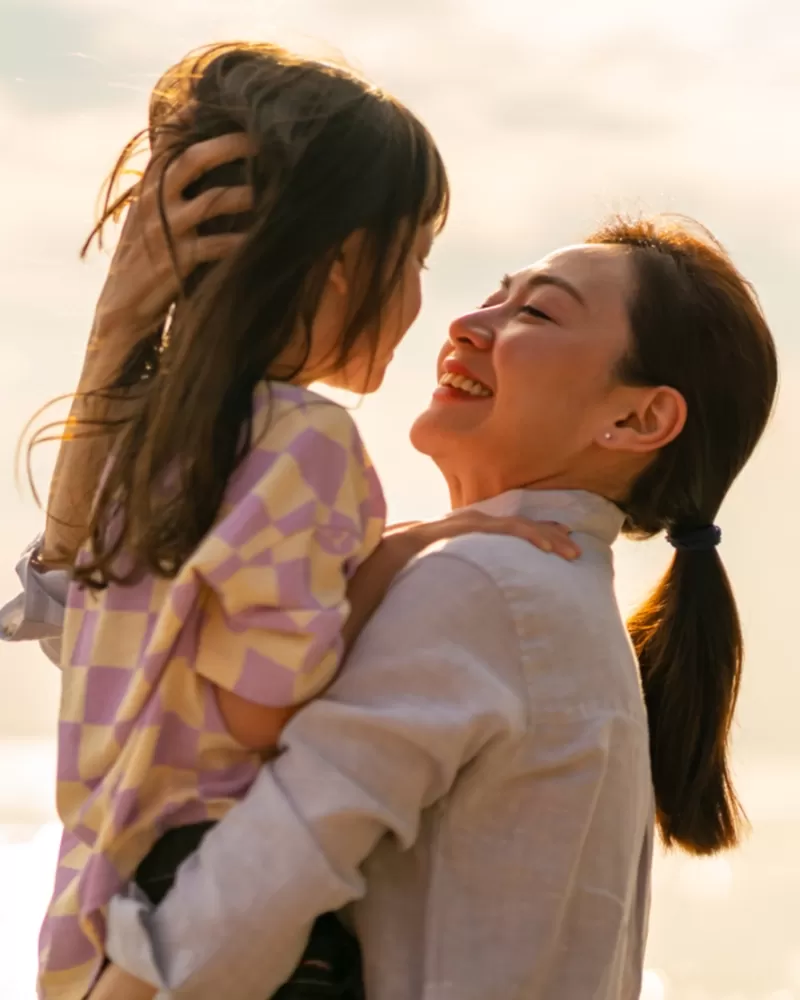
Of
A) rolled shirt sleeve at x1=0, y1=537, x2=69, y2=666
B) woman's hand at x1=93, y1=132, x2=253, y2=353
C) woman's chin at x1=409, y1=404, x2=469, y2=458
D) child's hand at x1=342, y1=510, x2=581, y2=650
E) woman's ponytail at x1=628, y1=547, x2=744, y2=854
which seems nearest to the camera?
woman's hand at x1=93, y1=132, x2=253, y2=353

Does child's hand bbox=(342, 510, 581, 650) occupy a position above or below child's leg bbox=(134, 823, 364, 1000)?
above

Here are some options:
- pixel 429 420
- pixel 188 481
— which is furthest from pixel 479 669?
pixel 429 420

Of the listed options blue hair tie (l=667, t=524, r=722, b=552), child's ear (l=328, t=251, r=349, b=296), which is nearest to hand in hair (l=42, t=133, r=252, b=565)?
child's ear (l=328, t=251, r=349, b=296)

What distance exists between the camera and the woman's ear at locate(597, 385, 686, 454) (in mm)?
2406

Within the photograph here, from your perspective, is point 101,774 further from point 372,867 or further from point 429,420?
point 429,420

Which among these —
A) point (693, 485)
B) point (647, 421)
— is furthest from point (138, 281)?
point (693, 485)

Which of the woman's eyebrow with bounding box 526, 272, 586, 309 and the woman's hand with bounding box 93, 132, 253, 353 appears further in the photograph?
the woman's eyebrow with bounding box 526, 272, 586, 309

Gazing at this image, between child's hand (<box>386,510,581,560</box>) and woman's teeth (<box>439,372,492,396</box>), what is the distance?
31 centimetres

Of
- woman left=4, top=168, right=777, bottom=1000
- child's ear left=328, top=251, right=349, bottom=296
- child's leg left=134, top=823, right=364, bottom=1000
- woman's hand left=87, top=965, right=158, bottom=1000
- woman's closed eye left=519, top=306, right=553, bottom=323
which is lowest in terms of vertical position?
woman's hand left=87, top=965, right=158, bottom=1000

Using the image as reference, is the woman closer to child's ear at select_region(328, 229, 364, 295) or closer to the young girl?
the young girl

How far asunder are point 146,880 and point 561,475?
2.95 ft

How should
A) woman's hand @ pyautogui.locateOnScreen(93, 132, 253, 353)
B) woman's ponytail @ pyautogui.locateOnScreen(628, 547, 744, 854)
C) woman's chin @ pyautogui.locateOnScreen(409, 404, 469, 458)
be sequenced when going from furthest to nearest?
1. woman's ponytail @ pyautogui.locateOnScreen(628, 547, 744, 854)
2. woman's chin @ pyautogui.locateOnScreen(409, 404, 469, 458)
3. woman's hand @ pyautogui.locateOnScreen(93, 132, 253, 353)

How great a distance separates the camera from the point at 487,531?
218cm

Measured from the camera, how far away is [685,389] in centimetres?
246
